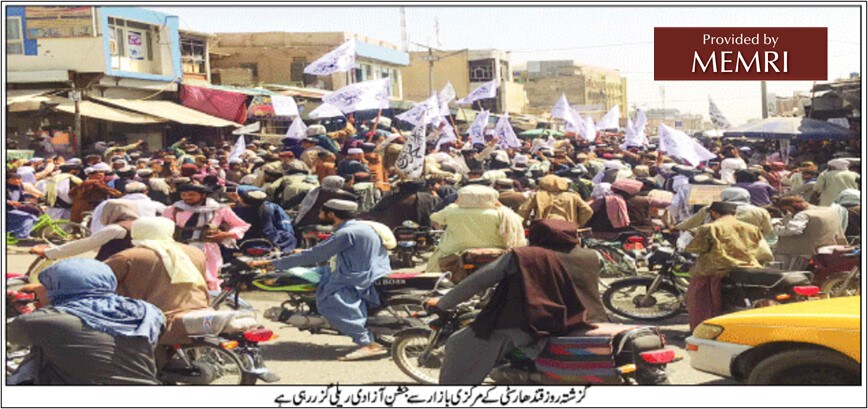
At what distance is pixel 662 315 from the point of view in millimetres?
9484

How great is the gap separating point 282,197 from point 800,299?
7223mm

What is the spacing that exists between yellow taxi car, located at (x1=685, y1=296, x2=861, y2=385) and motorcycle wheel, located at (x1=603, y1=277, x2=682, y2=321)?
A: 312 cm

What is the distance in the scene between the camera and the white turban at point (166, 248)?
21.2ft

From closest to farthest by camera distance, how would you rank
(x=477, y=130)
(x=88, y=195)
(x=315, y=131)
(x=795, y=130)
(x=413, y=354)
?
(x=413, y=354), (x=88, y=195), (x=315, y=131), (x=795, y=130), (x=477, y=130)

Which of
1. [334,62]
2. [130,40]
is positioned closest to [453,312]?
[334,62]

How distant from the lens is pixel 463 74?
66.8m

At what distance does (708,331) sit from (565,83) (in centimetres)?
8347

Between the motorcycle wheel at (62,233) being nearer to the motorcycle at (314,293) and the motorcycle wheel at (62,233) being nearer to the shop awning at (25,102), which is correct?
the motorcycle at (314,293)

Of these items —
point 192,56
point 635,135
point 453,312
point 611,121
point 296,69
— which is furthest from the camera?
point 296,69

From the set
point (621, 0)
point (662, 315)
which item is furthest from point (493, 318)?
point (662, 315)

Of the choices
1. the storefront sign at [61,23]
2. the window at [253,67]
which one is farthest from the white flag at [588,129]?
the window at [253,67]

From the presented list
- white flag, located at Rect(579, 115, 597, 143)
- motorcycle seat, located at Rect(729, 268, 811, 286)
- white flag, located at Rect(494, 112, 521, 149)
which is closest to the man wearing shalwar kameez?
motorcycle seat, located at Rect(729, 268, 811, 286)

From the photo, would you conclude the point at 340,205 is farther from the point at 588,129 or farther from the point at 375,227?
the point at 588,129

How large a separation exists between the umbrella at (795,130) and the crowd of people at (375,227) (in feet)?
24.1
